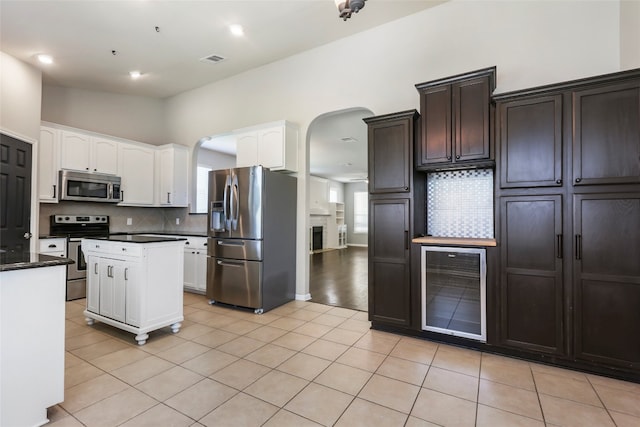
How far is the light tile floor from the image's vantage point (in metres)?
1.77

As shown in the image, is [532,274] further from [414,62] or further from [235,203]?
[235,203]

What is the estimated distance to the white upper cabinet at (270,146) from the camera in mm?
4062

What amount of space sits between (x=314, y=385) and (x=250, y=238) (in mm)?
2019

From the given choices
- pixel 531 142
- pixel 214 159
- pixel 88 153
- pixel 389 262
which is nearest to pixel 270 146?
pixel 389 262

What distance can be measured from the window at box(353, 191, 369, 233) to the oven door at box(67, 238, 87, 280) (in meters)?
10.3

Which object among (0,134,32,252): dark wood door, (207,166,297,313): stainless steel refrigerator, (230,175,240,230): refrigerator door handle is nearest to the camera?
(0,134,32,252): dark wood door

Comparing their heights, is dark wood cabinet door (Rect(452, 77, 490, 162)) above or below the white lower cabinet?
above

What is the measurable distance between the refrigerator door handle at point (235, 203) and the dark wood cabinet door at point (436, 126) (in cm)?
222

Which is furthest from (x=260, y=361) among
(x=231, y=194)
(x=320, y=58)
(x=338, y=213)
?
(x=338, y=213)

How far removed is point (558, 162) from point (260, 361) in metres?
2.88

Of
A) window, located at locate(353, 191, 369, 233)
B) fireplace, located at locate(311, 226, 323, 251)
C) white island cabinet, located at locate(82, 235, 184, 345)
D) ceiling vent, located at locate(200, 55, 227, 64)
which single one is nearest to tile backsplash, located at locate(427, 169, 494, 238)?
white island cabinet, located at locate(82, 235, 184, 345)

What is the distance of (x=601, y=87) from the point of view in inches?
87.4

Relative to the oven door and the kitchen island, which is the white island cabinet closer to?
the kitchen island

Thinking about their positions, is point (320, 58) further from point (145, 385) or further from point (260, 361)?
point (145, 385)
